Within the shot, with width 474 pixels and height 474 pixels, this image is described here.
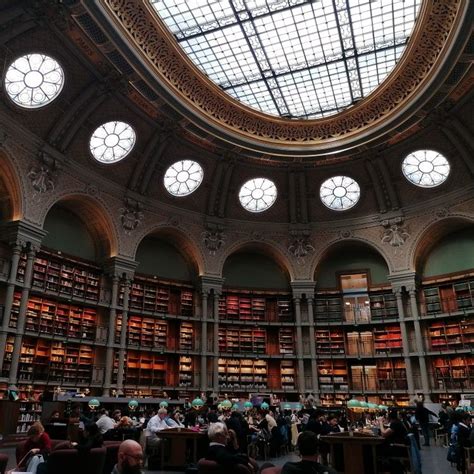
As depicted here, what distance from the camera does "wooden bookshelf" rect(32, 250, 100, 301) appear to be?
54.0ft

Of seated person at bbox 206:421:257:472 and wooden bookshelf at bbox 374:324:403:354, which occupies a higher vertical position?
wooden bookshelf at bbox 374:324:403:354

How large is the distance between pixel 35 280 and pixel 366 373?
1475 centimetres

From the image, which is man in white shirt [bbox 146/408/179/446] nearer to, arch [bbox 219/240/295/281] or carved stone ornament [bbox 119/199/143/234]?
carved stone ornament [bbox 119/199/143/234]

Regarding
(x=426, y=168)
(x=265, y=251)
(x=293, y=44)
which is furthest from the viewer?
(x=265, y=251)

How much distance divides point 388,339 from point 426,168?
313 inches

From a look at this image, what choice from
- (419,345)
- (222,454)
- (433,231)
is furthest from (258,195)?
(222,454)

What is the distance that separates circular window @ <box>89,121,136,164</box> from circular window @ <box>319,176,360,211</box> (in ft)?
31.4

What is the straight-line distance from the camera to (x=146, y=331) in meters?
19.4

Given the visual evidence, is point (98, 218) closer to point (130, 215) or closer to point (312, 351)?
point (130, 215)

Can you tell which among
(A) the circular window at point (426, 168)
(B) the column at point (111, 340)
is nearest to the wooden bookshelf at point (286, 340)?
(B) the column at point (111, 340)

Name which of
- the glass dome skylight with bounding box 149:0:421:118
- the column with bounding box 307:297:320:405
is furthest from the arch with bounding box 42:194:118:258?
the column with bounding box 307:297:320:405

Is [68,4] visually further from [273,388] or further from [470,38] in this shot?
[273,388]

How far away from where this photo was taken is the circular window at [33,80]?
14.5 meters

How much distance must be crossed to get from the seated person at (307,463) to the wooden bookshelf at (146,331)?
15.7 metres
